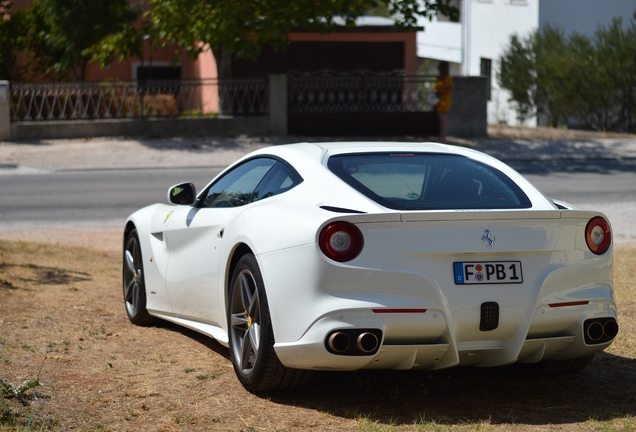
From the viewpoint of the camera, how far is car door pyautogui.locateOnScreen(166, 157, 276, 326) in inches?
218

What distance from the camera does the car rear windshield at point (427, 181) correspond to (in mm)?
4852

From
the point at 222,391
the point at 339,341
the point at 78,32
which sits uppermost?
the point at 78,32

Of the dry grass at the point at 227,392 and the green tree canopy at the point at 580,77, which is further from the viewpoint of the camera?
the green tree canopy at the point at 580,77

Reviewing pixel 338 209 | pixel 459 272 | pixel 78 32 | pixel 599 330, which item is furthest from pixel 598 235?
pixel 78 32

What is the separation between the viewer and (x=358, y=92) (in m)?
25.8

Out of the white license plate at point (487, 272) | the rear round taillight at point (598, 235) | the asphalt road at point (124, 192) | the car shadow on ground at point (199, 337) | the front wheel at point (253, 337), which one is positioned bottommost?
the asphalt road at point (124, 192)

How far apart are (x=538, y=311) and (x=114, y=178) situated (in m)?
15.8

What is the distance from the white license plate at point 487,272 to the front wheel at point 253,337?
3.08ft

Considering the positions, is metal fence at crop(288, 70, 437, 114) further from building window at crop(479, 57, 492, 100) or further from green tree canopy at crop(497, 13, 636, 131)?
building window at crop(479, 57, 492, 100)

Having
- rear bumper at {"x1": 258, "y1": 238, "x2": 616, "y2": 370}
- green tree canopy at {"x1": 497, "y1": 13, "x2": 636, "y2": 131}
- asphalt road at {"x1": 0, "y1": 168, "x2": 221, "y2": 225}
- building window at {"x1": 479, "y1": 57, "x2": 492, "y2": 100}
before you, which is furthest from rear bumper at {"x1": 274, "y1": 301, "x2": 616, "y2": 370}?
building window at {"x1": 479, "y1": 57, "x2": 492, "y2": 100}

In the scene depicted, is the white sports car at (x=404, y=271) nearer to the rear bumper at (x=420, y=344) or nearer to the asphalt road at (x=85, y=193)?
the rear bumper at (x=420, y=344)

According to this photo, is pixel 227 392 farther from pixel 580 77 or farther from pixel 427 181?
pixel 580 77

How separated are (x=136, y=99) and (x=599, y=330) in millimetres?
21397

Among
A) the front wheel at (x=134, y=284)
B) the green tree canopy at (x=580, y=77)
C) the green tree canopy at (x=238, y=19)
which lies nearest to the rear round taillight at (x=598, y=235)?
the front wheel at (x=134, y=284)
